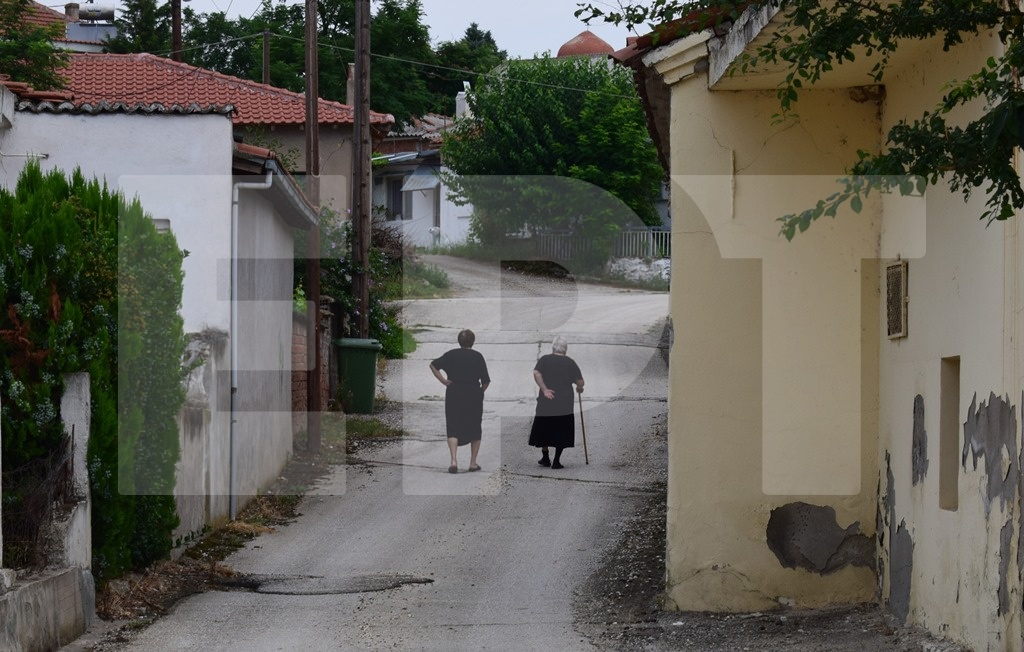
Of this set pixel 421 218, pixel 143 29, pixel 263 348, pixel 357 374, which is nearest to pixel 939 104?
pixel 263 348

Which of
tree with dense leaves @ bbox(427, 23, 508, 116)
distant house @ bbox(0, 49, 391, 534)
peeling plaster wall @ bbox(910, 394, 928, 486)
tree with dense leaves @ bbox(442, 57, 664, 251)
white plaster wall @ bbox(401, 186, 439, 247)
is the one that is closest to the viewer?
peeling plaster wall @ bbox(910, 394, 928, 486)

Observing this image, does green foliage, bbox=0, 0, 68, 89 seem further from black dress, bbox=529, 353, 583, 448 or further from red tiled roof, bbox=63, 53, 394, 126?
red tiled roof, bbox=63, 53, 394, 126

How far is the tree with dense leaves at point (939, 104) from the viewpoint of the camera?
4820 mm

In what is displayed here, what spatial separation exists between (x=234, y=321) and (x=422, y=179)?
29.9m

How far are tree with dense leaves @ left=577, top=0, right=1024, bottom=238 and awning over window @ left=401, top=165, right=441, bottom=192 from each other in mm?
35048

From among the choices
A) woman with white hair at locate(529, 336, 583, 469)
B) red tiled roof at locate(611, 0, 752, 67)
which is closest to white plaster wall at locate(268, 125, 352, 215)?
woman with white hair at locate(529, 336, 583, 469)

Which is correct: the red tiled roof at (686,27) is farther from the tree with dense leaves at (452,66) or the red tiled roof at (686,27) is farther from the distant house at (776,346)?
the tree with dense leaves at (452,66)

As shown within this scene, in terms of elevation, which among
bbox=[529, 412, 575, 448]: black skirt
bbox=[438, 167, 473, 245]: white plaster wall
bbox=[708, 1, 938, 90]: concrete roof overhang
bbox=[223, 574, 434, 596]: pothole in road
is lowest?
bbox=[223, 574, 434, 596]: pothole in road

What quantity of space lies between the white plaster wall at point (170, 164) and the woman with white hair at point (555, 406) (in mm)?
4591

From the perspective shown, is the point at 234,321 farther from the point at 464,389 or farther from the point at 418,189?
the point at 418,189

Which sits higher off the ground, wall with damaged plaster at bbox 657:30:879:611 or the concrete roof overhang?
the concrete roof overhang

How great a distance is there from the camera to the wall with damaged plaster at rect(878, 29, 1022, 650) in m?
6.15

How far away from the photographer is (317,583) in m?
9.88

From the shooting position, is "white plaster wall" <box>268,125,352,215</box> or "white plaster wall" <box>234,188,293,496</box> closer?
"white plaster wall" <box>234,188,293,496</box>
